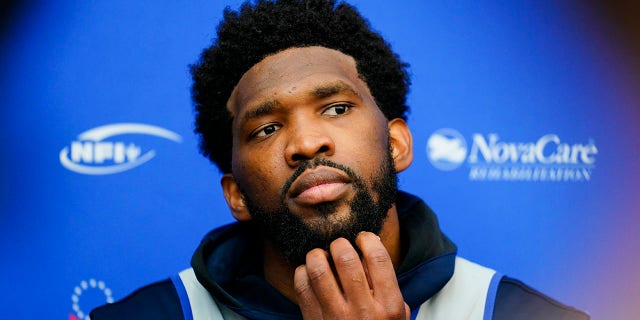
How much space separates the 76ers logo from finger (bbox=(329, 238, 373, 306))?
0.99 meters

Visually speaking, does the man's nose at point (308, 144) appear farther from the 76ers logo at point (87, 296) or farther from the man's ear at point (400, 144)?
the 76ers logo at point (87, 296)

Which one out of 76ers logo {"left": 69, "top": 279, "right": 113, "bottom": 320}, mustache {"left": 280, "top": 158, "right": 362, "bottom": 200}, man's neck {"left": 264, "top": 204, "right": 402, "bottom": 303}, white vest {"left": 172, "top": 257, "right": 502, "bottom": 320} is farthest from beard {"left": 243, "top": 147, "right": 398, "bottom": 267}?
76ers logo {"left": 69, "top": 279, "right": 113, "bottom": 320}

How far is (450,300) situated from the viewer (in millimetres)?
1540

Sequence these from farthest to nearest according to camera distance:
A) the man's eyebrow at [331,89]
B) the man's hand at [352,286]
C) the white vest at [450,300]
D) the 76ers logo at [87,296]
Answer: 1. the 76ers logo at [87,296]
2. the white vest at [450,300]
3. the man's eyebrow at [331,89]
4. the man's hand at [352,286]

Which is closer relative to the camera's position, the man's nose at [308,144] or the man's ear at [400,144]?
the man's nose at [308,144]

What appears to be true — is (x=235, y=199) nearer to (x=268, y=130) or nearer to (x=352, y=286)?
(x=268, y=130)

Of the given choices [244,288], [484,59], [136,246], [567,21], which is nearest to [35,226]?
[136,246]

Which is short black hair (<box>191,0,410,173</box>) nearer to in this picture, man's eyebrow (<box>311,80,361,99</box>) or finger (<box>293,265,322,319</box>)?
man's eyebrow (<box>311,80,361,99</box>)

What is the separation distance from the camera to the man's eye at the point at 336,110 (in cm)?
143

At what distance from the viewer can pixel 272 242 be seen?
1.53 metres

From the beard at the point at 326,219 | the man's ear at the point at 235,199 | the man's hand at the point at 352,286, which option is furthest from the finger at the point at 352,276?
the man's ear at the point at 235,199

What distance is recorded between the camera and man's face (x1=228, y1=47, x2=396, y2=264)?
1310 millimetres

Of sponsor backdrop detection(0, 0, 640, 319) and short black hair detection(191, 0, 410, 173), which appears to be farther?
sponsor backdrop detection(0, 0, 640, 319)

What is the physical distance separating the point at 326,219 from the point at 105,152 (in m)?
0.91
